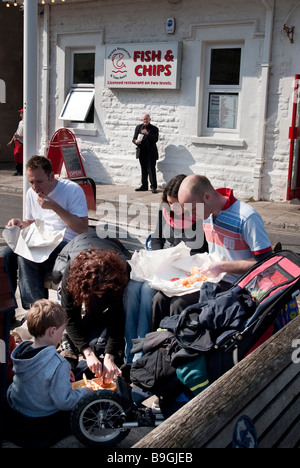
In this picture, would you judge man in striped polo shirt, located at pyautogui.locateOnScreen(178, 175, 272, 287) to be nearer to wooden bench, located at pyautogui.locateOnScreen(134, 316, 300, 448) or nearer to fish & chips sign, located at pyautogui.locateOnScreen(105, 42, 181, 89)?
wooden bench, located at pyautogui.locateOnScreen(134, 316, 300, 448)

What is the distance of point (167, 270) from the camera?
4047 millimetres

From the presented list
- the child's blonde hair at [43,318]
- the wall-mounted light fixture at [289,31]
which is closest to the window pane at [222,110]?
the wall-mounted light fixture at [289,31]

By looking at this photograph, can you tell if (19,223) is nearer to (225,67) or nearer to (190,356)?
(190,356)

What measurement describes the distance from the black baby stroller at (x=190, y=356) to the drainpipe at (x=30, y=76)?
3.50 m

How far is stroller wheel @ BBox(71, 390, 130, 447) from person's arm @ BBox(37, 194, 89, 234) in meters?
1.96

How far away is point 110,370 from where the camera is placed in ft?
11.8

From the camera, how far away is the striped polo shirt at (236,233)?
3777mm

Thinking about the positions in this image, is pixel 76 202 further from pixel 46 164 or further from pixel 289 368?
pixel 289 368

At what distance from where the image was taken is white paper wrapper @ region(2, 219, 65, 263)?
4.71 m

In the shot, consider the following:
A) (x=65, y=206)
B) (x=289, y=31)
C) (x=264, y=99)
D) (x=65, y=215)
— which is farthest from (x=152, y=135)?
(x=65, y=215)

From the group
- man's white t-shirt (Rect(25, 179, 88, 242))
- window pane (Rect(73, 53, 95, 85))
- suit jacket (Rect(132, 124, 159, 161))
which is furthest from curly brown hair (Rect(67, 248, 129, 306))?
window pane (Rect(73, 53, 95, 85))

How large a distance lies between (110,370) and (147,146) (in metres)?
9.74
